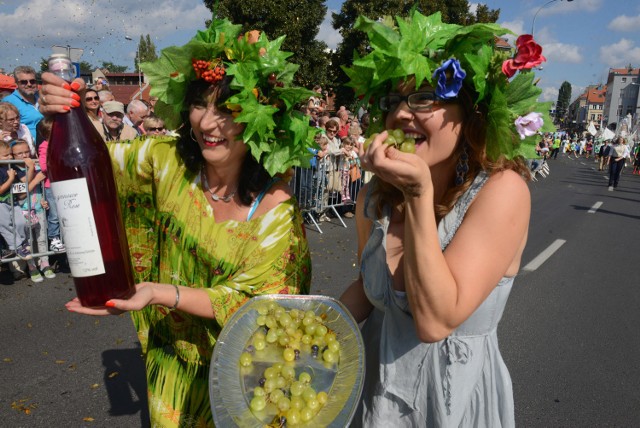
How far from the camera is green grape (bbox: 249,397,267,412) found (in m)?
1.30

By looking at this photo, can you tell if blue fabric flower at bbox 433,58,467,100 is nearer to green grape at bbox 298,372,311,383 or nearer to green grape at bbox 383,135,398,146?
green grape at bbox 383,135,398,146

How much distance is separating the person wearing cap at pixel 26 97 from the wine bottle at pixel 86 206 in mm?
6199

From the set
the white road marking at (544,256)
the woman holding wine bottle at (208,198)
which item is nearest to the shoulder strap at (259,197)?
the woman holding wine bottle at (208,198)

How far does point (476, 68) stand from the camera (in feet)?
4.79

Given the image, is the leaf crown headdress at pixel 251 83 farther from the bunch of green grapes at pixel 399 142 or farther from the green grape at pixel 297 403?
the green grape at pixel 297 403

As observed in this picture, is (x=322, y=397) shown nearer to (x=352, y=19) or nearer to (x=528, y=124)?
(x=528, y=124)

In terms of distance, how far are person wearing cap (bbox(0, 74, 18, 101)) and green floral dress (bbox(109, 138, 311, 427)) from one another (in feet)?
20.7

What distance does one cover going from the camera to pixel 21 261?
5715mm

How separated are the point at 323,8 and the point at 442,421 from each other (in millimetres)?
20563

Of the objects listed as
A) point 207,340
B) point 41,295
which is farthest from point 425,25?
point 41,295

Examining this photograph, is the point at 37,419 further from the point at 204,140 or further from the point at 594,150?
the point at 594,150

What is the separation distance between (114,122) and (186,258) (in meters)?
6.13

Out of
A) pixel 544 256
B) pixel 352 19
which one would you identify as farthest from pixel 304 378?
pixel 352 19

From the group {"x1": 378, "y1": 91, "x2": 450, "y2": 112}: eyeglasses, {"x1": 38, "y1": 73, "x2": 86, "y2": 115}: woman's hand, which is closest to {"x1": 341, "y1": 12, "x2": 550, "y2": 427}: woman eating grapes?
{"x1": 378, "y1": 91, "x2": 450, "y2": 112}: eyeglasses
